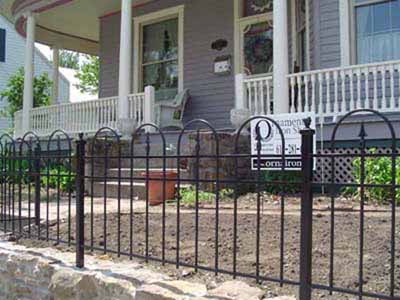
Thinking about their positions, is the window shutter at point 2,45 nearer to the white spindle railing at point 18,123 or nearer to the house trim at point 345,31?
the white spindle railing at point 18,123

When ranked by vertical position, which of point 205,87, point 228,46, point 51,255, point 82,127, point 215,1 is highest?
point 215,1

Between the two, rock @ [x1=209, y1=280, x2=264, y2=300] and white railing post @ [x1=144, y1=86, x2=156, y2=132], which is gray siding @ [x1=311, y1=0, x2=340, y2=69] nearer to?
white railing post @ [x1=144, y1=86, x2=156, y2=132]

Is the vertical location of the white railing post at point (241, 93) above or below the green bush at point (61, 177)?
above

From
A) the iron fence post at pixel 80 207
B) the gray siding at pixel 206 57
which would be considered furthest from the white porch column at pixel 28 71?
the iron fence post at pixel 80 207

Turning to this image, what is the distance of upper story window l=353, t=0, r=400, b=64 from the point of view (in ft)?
25.3

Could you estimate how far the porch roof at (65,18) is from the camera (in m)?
12.0

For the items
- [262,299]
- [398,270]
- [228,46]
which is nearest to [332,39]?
[228,46]

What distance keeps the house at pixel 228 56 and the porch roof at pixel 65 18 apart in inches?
1.1

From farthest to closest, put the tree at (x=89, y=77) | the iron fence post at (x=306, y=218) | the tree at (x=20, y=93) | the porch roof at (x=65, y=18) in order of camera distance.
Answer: the tree at (x=89, y=77) < the tree at (x=20, y=93) < the porch roof at (x=65, y=18) < the iron fence post at (x=306, y=218)

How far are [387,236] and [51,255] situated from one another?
2547mm

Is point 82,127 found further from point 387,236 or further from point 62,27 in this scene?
point 387,236

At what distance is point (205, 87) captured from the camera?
11.0m

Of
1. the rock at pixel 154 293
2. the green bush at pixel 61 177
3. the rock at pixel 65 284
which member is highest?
the green bush at pixel 61 177

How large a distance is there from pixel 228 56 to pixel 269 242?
7453 mm
